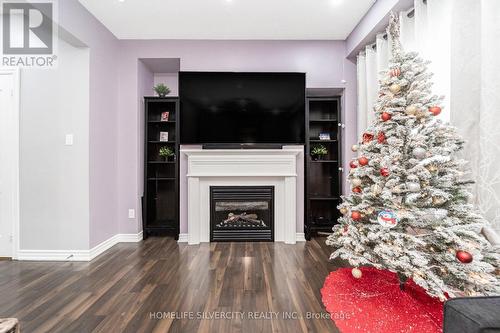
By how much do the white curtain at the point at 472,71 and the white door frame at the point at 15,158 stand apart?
4.33 meters

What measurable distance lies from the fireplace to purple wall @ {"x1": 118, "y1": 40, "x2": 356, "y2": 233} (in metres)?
1.15

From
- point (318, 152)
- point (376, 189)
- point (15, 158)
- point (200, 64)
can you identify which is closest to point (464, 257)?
point (376, 189)

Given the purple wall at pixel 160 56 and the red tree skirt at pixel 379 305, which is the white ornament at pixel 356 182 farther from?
the purple wall at pixel 160 56

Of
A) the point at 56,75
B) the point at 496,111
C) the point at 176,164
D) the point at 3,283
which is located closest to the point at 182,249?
the point at 176,164

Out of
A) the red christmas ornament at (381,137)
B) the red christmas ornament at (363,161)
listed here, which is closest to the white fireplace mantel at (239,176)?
the red christmas ornament at (363,161)

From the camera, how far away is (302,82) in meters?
3.62

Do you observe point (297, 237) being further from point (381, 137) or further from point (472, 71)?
point (472, 71)

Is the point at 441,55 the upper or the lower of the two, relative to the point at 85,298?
upper

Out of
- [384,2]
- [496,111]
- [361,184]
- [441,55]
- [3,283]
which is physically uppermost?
[384,2]

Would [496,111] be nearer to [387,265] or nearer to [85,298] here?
[387,265]

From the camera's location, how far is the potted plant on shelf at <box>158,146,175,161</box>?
3804 millimetres

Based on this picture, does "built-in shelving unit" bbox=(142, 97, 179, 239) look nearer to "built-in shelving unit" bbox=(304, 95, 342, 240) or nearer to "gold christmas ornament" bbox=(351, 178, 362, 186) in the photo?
"built-in shelving unit" bbox=(304, 95, 342, 240)

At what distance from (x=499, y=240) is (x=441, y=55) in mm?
1532

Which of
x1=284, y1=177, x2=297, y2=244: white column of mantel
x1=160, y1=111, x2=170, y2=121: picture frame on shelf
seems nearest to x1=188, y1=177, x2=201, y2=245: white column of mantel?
x1=160, y1=111, x2=170, y2=121: picture frame on shelf
